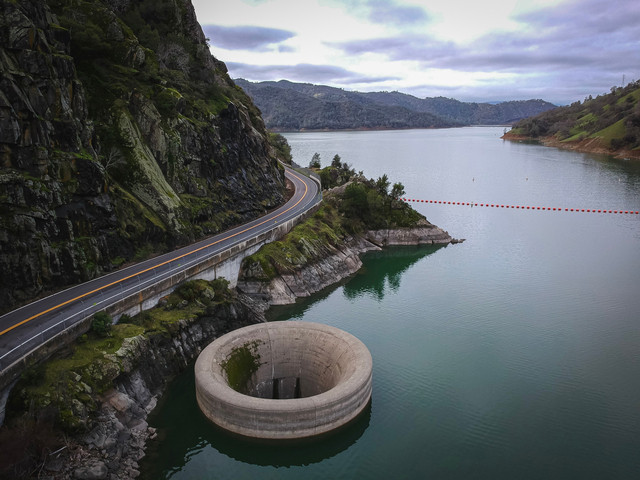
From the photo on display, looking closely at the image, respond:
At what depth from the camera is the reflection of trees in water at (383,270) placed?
5906cm

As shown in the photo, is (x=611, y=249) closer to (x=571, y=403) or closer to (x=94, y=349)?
(x=571, y=403)

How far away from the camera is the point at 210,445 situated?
99.3ft

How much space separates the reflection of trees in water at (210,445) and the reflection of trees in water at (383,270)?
27241 millimetres

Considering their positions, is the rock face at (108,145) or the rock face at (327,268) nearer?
the rock face at (108,145)

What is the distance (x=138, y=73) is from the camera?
5369 centimetres

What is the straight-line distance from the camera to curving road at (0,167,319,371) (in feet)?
93.0

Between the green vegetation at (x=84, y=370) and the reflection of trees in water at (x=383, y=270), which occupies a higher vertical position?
the green vegetation at (x=84, y=370)

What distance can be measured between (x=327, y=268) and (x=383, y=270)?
Result: 1091 centimetres

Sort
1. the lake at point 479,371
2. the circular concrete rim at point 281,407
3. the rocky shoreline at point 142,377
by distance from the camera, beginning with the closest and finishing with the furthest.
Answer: the rocky shoreline at point 142,377 < the lake at point 479,371 < the circular concrete rim at point 281,407

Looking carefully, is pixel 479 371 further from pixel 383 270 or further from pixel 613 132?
pixel 613 132

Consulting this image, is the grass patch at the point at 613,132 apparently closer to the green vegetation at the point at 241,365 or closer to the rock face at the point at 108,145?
the rock face at the point at 108,145

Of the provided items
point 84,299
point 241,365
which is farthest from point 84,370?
point 241,365

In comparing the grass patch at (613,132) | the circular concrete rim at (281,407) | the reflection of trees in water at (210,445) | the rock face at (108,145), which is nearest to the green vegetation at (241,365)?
the circular concrete rim at (281,407)

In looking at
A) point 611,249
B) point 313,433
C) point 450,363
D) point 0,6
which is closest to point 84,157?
point 0,6
